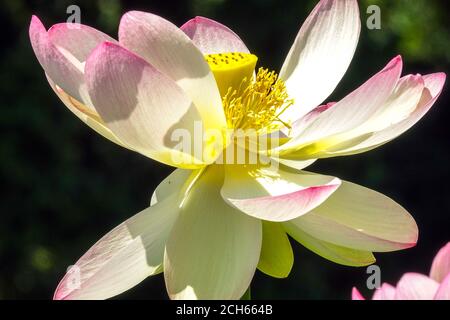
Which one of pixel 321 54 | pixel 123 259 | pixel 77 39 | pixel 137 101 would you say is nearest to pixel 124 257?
pixel 123 259

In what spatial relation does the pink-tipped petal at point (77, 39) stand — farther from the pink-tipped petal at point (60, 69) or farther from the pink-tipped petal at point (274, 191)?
the pink-tipped petal at point (274, 191)

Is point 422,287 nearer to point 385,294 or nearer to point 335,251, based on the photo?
point 385,294

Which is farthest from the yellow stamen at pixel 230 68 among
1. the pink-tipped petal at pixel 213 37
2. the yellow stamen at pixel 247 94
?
the pink-tipped petal at pixel 213 37

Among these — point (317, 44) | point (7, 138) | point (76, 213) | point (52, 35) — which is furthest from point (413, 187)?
point (52, 35)

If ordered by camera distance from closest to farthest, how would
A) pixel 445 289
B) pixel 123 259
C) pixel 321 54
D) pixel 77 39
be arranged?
pixel 445 289 → pixel 123 259 → pixel 77 39 → pixel 321 54

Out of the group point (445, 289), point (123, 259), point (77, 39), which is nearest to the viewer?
point (445, 289)

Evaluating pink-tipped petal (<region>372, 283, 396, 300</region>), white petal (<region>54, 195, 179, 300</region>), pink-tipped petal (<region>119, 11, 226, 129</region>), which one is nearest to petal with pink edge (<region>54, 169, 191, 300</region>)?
white petal (<region>54, 195, 179, 300</region>)
